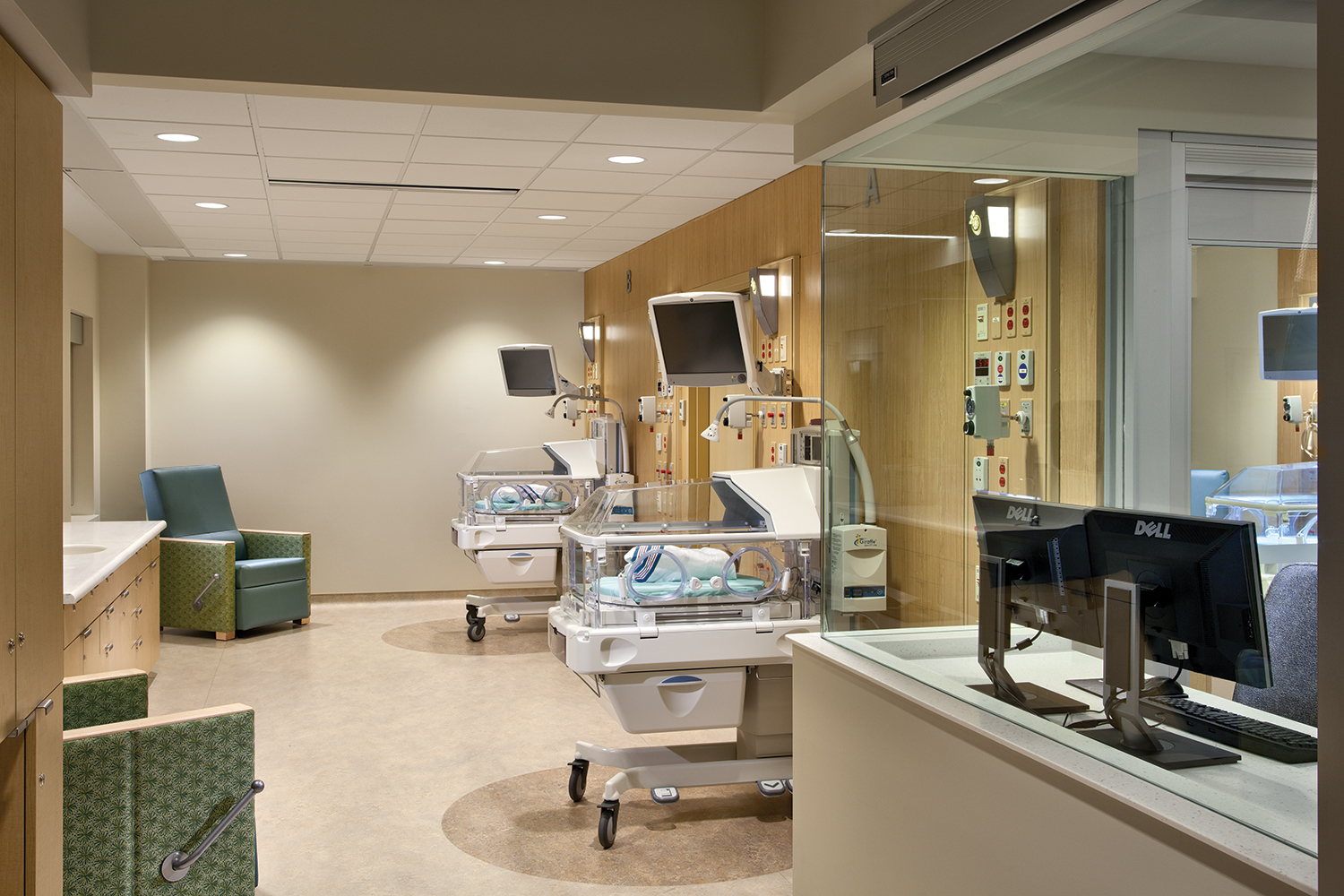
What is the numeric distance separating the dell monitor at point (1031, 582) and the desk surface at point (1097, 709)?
3 cm

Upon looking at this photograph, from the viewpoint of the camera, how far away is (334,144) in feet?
14.8

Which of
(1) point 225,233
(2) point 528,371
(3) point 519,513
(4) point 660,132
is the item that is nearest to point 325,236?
(1) point 225,233

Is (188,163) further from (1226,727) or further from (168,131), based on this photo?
(1226,727)

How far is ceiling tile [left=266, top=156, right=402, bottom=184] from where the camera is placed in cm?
488

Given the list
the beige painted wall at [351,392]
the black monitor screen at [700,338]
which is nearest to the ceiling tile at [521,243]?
the beige painted wall at [351,392]

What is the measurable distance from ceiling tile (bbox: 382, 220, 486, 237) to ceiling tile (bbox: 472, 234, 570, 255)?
0.27 m

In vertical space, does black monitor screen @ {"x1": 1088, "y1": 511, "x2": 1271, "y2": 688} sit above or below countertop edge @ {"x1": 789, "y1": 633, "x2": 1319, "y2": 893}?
above

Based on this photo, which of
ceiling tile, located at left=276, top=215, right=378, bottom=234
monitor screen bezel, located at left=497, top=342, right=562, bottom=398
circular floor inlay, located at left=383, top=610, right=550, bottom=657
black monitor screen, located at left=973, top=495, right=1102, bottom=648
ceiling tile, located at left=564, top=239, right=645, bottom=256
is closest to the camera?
black monitor screen, located at left=973, top=495, right=1102, bottom=648

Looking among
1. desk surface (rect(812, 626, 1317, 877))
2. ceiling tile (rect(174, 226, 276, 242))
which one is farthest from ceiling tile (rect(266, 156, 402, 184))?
desk surface (rect(812, 626, 1317, 877))

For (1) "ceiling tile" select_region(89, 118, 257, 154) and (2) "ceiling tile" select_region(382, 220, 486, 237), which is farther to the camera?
(2) "ceiling tile" select_region(382, 220, 486, 237)

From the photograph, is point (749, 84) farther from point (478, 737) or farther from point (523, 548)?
point (523, 548)

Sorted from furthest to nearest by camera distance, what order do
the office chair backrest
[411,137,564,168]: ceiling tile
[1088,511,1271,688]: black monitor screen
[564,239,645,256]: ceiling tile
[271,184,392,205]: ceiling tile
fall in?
the office chair backrest → [564,239,645,256]: ceiling tile → [271,184,392,205]: ceiling tile → [411,137,564,168]: ceiling tile → [1088,511,1271,688]: black monitor screen

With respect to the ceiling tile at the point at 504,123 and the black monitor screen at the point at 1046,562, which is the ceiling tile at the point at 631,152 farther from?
the black monitor screen at the point at 1046,562

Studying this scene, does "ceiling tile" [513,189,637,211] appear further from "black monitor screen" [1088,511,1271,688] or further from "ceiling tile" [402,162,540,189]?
"black monitor screen" [1088,511,1271,688]
